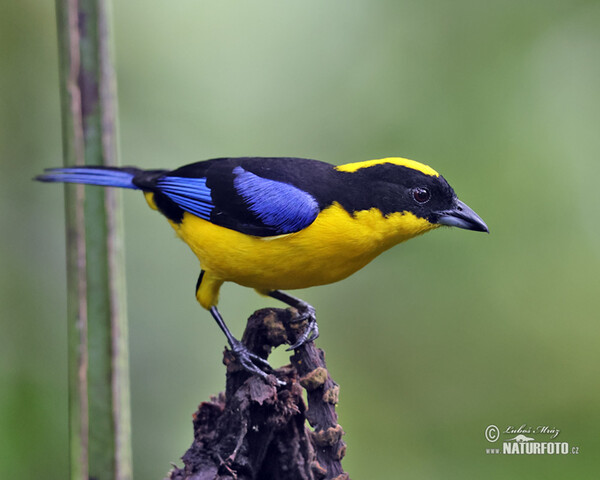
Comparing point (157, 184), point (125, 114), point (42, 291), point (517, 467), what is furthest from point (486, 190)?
point (42, 291)

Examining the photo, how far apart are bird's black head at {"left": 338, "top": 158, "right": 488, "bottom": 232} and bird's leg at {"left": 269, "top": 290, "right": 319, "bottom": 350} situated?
21.1 inches

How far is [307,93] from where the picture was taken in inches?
155

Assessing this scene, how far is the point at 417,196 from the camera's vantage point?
8.76 ft

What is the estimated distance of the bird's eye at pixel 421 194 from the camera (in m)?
2.66

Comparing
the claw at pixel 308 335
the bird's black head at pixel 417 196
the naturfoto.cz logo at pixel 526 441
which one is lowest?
the naturfoto.cz logo at pixel 526 441

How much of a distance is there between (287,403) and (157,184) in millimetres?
1106

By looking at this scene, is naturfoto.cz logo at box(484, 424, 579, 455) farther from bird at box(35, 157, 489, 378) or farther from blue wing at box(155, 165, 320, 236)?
blue wing at box(155, 165, 320, 236)

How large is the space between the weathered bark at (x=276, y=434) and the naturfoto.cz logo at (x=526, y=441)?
2.93ft

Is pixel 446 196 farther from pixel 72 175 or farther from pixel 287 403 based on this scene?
pixel 72 175

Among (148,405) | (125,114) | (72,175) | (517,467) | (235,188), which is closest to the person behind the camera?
(72,175)

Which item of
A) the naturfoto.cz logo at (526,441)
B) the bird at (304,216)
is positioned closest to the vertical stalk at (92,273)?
the bird at (304,216)

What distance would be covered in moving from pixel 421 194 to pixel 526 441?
1.19 meters

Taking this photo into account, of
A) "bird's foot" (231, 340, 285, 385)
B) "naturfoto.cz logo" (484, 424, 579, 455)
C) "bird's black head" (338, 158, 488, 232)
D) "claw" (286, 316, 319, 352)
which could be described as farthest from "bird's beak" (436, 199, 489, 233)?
"naturfoto.cz logo" (484, 424, 579, 455)

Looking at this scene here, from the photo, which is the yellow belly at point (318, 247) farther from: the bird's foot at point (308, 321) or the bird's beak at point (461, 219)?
the bird's foot at point (308, 321)
